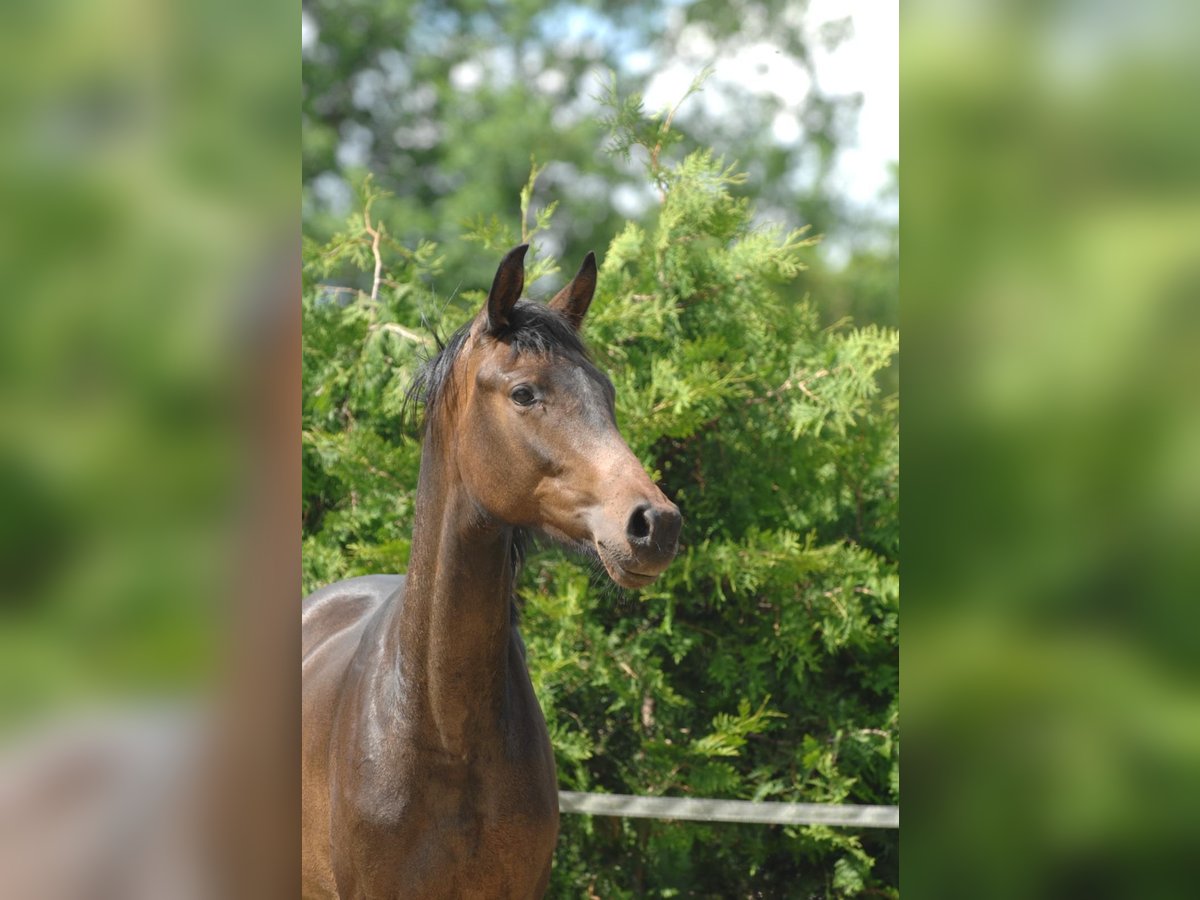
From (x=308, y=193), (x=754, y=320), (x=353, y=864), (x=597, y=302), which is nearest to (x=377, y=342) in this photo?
(x=597, y=302)

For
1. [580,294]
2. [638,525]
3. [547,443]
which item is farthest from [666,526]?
[580,294]

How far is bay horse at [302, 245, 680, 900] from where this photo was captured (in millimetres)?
1671

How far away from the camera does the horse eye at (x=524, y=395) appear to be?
169cm

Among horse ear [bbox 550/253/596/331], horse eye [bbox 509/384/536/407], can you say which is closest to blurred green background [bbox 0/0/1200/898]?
horse eye [bbox 509/384/536/407]

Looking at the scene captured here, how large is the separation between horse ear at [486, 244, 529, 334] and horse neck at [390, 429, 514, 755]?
0.22 m

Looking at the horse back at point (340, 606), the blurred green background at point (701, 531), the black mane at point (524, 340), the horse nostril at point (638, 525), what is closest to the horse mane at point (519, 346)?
the black mane at point (524, 340)

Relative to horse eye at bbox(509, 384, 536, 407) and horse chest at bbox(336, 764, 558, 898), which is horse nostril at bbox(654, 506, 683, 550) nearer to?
horse eye at bbox(509, 384, 536, 407)
